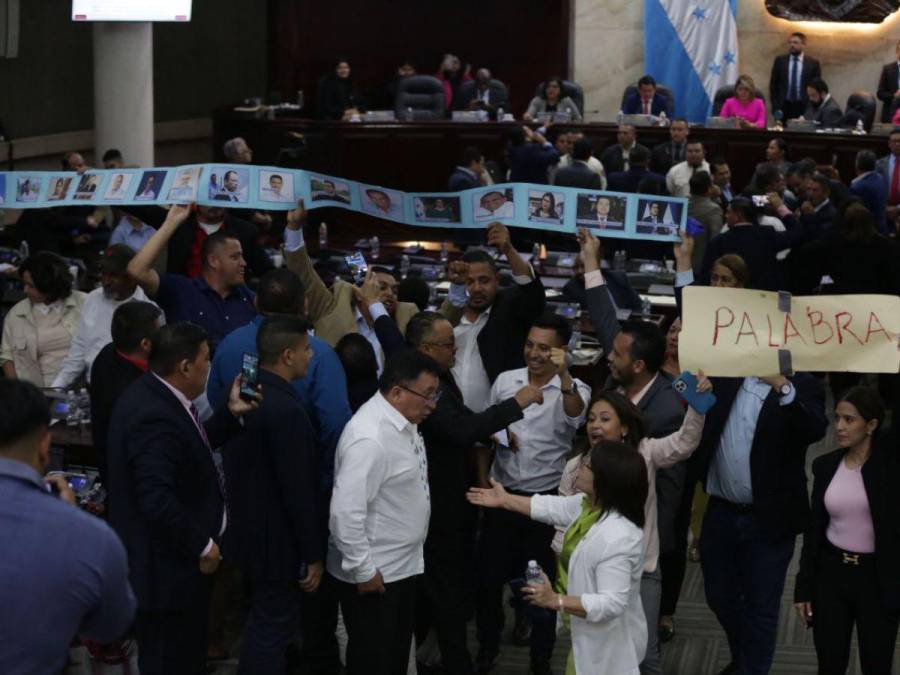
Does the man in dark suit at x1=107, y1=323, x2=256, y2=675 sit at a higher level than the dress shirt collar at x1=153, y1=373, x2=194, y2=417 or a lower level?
lower

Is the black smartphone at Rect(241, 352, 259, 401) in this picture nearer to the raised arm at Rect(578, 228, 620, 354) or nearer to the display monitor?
the raised arm at Rect(578, 228, 620, 354)

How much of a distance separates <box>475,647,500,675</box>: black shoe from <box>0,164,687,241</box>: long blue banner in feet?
5.58

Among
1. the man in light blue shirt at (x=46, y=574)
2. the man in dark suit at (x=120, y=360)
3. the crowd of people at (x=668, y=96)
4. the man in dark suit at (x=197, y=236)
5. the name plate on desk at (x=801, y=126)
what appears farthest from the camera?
the crowd of people at (x=668, y=96)

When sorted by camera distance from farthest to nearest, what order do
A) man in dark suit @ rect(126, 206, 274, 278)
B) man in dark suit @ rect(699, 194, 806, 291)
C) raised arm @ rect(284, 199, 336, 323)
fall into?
man in dark suit @ rect(699, 194, 806, 291), man in dark suit @ rect(126, 206, 274, 278), raised arm @ rect(284, 199, 336, 323)

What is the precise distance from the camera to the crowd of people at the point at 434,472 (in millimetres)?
4066

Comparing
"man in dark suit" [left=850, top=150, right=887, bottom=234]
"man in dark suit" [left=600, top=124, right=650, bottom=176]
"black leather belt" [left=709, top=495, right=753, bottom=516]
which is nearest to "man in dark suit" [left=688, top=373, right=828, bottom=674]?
"black leather belt" [left=709, top=495, right=753, bottom=516]

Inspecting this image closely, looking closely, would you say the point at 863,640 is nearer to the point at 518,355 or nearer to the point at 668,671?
the point at 668,671

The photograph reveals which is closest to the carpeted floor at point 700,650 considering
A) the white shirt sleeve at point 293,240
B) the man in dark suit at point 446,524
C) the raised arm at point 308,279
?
the man in dark suit at point 446,524

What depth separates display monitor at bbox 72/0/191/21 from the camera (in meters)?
10.8

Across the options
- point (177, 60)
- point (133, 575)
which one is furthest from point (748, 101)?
point (133, 575)

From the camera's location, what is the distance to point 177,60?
16.1m

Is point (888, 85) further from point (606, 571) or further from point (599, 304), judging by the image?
point (606, 571)

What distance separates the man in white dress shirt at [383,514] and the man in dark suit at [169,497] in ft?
1.24

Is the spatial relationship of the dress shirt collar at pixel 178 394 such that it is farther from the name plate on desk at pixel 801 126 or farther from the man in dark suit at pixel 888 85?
the man in dark suit at pixel 888 85
